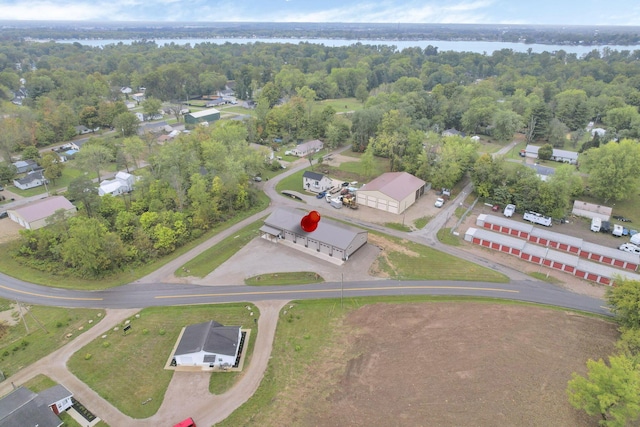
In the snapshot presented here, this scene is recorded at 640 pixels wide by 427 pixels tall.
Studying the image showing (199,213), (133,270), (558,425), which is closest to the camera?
(558,425)

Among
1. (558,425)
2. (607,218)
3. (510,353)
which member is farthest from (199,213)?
(607,218)

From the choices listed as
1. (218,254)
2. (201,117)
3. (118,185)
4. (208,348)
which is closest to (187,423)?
(208,348)

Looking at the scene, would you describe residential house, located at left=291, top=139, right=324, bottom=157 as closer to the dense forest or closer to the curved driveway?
the dense forest

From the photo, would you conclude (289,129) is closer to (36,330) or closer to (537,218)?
(537,218)

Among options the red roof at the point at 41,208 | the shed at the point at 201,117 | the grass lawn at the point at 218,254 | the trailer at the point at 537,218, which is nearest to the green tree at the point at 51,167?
the red roof at the point at 41,208

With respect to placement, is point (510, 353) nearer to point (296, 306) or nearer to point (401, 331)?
point (401, 331)

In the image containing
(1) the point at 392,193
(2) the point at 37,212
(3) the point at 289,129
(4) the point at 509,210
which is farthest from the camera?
(3) the point at 289,129
